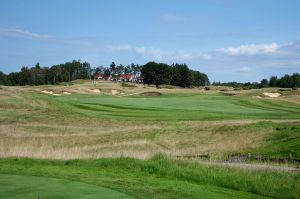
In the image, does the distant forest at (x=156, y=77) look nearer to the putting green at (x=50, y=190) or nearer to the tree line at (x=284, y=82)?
the tree line at (x=284, y=82)

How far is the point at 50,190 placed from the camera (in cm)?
1120

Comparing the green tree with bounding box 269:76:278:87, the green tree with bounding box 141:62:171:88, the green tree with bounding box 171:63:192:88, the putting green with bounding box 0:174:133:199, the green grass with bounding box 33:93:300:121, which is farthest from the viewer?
the green tree with bounding box 171:63:192:88

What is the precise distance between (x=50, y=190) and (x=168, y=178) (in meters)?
5.46

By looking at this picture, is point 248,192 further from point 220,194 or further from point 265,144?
point 265,144

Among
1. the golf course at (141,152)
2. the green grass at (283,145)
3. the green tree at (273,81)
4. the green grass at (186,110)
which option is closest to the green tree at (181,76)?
the green tree at (273,81)

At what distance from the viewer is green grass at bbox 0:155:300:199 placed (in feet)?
41.3

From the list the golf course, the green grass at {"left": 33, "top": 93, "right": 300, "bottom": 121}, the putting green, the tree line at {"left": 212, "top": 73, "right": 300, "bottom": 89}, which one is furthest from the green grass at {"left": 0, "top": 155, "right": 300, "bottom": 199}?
the tree line at {"left": 212, "top": 73, "right": 300, "bottom": 89}

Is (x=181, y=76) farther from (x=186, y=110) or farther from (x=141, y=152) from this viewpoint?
(x=141, y=152)

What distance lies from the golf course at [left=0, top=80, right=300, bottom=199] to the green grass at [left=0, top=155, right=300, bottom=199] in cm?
3

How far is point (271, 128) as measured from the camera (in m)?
31.2

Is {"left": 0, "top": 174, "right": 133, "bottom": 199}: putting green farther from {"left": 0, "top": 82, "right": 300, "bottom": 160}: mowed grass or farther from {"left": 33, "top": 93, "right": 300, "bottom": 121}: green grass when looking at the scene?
{"left": 33, "top": 93, "right": 300, "bottom": 121}: green grass

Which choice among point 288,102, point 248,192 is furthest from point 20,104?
point 288,102

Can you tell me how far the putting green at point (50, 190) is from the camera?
34.6ft

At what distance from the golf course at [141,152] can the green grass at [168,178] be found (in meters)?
0.03
